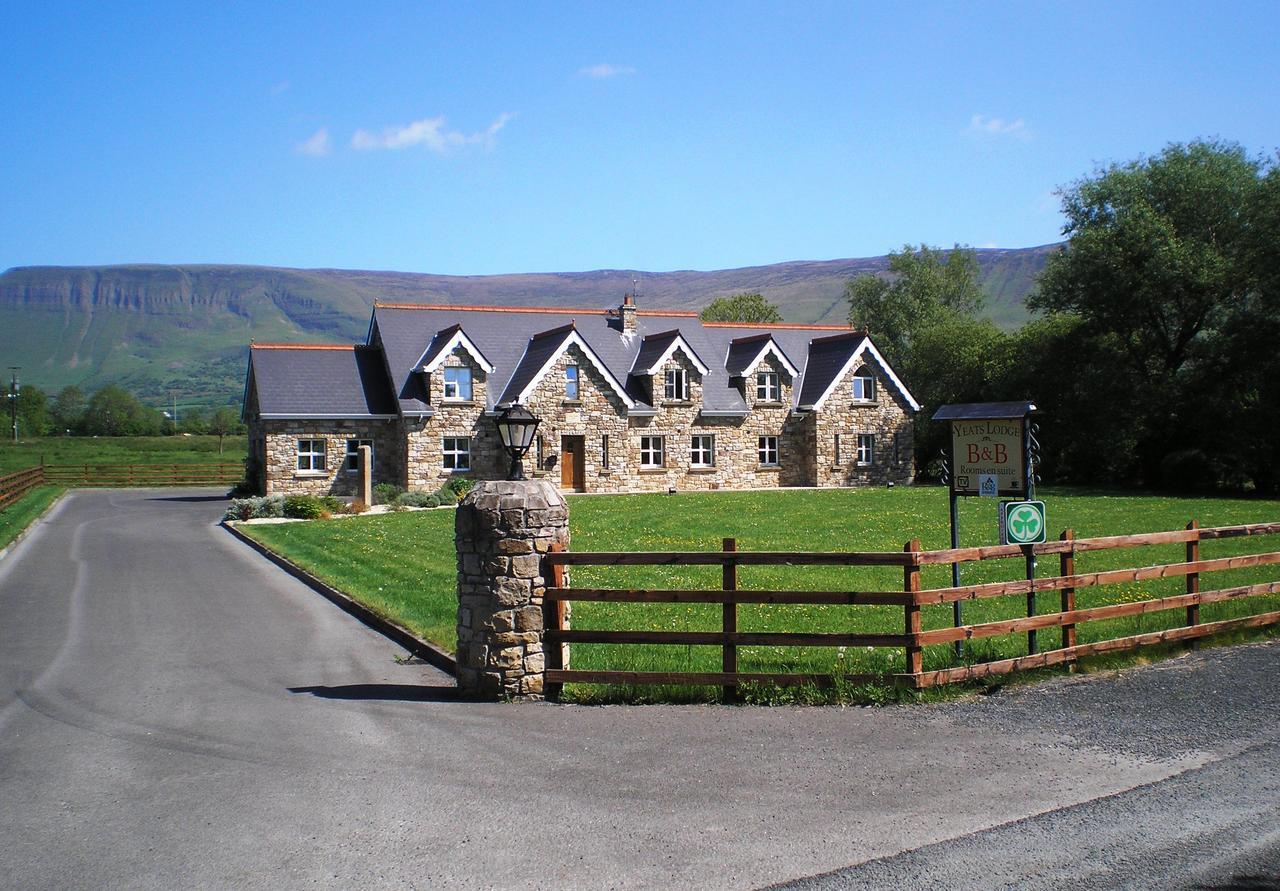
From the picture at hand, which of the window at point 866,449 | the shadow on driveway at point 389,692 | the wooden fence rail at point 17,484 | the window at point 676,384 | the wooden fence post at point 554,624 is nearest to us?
the wooden fence post at point 554,624

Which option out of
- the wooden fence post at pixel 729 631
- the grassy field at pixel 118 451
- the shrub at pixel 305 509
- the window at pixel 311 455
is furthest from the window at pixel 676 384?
the wooden fence post at pixel 729 631

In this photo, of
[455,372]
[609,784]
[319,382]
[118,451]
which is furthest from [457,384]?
[118,451]

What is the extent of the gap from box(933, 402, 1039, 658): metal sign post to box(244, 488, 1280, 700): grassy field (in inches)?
55.4

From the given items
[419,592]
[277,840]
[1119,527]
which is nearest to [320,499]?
[419,592]

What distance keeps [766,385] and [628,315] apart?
7126 millimetres

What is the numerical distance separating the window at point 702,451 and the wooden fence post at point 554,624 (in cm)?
3800

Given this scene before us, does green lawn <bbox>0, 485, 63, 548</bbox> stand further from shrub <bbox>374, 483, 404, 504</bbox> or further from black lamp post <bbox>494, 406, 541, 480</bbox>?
black lamp post <bbox>494, 406, 541, 480</bbox>

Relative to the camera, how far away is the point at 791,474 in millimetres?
50469

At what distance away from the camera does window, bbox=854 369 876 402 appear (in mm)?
50438

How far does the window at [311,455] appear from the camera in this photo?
142ft

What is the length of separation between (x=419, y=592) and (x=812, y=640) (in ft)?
28.2

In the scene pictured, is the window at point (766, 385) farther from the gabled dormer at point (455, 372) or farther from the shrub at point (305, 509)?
the shrub at point (305, 509)

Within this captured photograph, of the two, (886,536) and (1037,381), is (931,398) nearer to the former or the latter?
(1037,381)

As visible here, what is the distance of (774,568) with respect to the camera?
1877 centimetres
